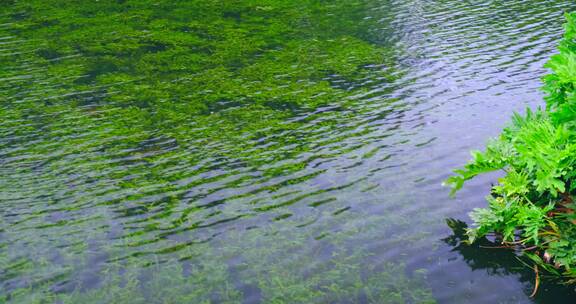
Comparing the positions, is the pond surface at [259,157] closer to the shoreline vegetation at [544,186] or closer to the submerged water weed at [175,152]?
the submerged water weed at [175,152]

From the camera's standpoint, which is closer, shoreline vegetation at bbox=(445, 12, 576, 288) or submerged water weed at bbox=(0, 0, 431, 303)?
shoreline vegetation at bbox=(445, 12, 576, 288)

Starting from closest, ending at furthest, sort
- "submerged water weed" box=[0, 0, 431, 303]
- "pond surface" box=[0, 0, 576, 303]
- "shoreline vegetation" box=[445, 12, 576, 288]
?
"shoreline vegetation" box=[445, 12, 576, 288], "pond surface" box=[0, 0, 576, 303], "submerged water weed" box=[0, 0, 431, 303]

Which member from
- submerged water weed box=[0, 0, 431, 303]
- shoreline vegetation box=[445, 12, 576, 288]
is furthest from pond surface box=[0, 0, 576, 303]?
shoreline vegetation box=[445, 12, 576, 288]

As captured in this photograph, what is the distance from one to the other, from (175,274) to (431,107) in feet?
35.6

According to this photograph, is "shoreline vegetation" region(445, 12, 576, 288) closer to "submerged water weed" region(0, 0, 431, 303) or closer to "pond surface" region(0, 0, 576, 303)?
"pond surface" region(0, 0, 576, 303)

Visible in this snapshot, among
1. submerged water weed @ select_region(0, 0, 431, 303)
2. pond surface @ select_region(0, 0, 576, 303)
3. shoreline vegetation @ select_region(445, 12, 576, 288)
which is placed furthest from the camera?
submerged water weed @ select_region(0, 0, 431, 303)

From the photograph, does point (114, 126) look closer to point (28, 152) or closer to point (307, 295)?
point (28, 152)

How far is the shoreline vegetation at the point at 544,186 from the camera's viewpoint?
33.3ft

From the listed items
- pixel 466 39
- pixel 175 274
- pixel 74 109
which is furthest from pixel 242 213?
pixel 466 39

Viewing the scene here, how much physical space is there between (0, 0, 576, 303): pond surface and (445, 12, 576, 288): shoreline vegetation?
1.58 ft

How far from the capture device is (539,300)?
387 inches

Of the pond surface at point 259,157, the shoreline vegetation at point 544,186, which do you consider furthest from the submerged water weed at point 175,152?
the shoreline vegetation at point 544,186

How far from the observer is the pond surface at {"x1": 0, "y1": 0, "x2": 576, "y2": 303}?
435 inches

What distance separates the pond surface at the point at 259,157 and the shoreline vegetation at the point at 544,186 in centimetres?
48
